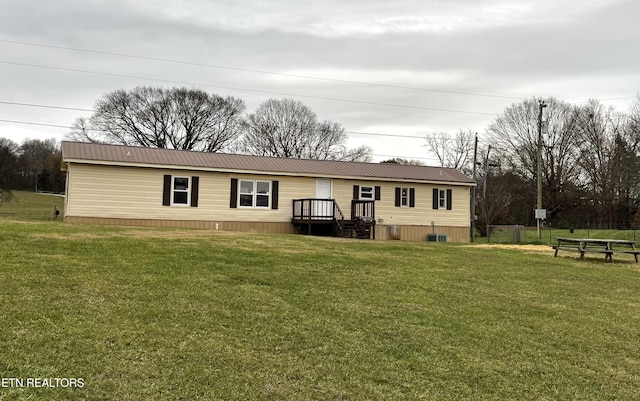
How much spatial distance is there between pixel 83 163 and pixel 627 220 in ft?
134

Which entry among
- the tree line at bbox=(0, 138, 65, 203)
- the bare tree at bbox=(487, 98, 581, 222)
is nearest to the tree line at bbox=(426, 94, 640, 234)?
the bare tree at bbox=(487, 98, 581, 222)

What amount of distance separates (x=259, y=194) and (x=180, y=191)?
11.1ft

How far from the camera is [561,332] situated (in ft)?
20.3

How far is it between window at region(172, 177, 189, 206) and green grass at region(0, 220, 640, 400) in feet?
35.2

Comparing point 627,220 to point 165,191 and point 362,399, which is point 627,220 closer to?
point 165,191

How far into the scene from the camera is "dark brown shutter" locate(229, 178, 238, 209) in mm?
21422

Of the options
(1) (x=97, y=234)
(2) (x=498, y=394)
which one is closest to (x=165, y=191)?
(1) (x=97, y=234)

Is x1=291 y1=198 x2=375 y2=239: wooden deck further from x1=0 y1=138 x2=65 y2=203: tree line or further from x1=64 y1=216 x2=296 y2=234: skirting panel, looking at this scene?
x1=0 y1=138 x2=65 y2=203: tree line

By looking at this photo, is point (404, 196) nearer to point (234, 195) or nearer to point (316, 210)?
point (316, 210)

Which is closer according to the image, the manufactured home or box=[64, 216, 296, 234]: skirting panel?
box=[64, 216, 296, 234]: skirting panel

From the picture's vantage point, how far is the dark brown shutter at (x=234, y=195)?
21.4 m

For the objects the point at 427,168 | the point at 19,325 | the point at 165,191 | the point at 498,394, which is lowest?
the point at 498,394

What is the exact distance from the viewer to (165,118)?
4559 cm

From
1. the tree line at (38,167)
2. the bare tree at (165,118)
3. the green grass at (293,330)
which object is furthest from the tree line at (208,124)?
the green grass at (293,330)
